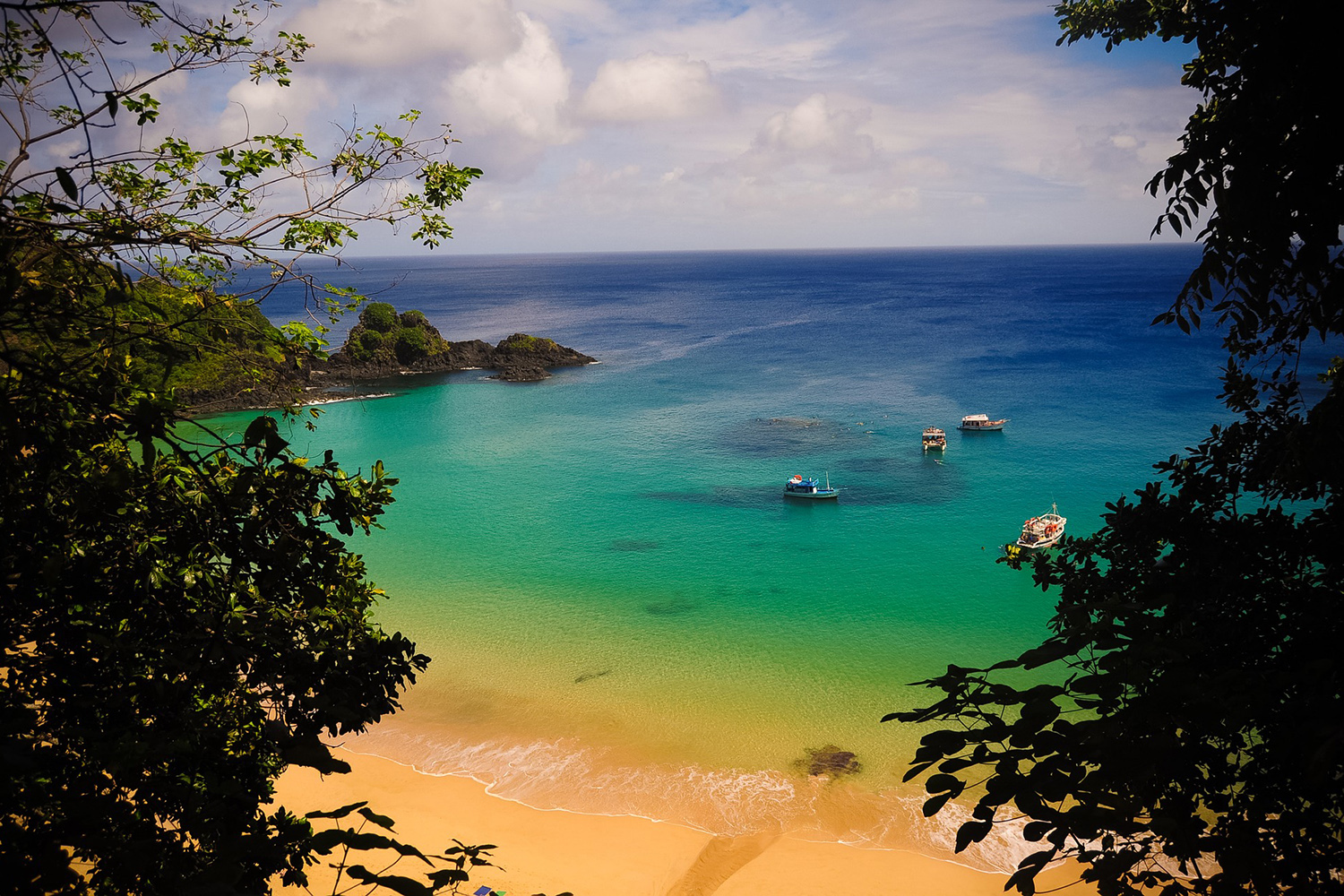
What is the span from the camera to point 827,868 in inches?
511

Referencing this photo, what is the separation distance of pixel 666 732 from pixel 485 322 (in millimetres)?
88422

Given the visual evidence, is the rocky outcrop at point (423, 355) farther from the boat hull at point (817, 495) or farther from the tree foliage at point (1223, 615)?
the tree foliage at point (1223, 615)

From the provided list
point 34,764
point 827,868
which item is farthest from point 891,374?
point 34,764

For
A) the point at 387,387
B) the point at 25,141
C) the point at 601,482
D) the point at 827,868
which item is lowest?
the point at 827,868

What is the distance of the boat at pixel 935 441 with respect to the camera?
130ft

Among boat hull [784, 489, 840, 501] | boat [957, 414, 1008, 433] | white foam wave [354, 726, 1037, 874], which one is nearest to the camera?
white foam wave [354, 726, 1037, 874]

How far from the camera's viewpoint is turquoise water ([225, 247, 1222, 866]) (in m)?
16.5

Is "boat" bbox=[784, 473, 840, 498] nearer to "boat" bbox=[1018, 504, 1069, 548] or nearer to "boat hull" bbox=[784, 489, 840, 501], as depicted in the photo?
"boat hull" bbox=[784, 489, 840, 501]

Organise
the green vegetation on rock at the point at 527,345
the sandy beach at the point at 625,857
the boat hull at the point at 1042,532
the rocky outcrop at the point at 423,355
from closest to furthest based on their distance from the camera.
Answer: the sandy beach at the point at 625,857 → the boat hull at the point at 1042,532 → the rocky outcrop at the point at 423,355 → the green vegetation on rock at the point at 527,345

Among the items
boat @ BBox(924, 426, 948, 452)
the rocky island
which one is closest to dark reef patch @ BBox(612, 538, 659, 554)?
boat @ BBox(924, 426, 948, 452)

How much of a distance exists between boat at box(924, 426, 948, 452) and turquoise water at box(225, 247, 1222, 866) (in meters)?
1.19

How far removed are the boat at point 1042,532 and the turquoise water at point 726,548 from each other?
61.4 inches

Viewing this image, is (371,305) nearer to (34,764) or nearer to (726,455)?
(726,455)

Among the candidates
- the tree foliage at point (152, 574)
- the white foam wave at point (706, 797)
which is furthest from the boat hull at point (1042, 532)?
the tree foliage at point (152, 574)
